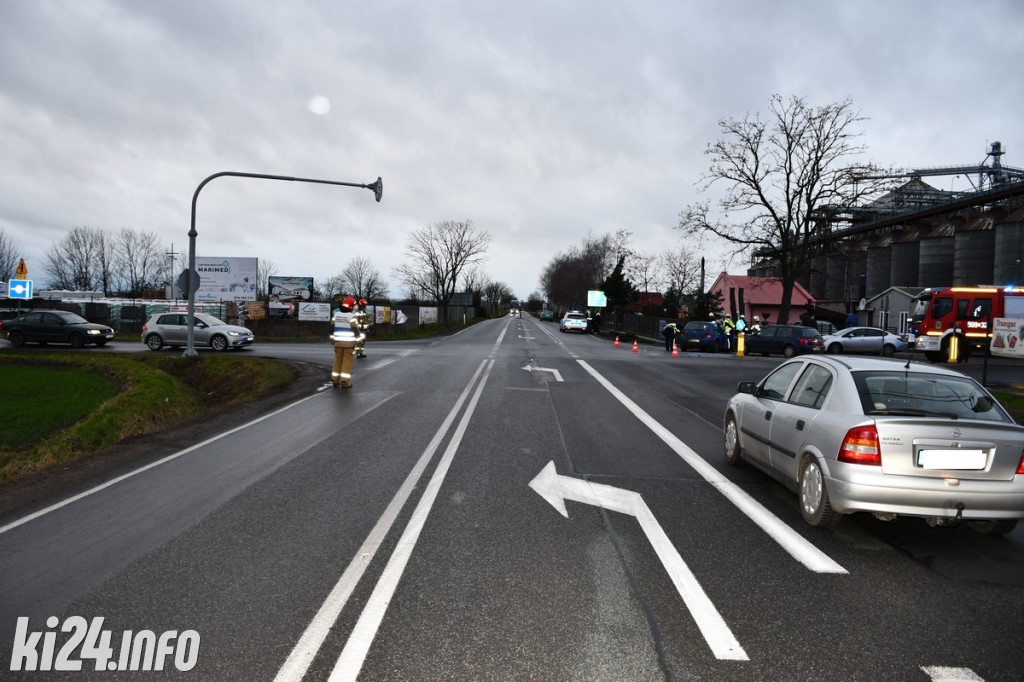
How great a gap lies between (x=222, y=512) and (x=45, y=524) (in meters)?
1.37

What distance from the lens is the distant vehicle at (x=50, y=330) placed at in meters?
26.1

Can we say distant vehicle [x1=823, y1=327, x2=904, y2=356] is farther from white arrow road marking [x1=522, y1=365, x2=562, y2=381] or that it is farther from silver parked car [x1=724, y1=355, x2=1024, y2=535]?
silver parked car [x1=724, y1=355, x2=1024, y2=535]

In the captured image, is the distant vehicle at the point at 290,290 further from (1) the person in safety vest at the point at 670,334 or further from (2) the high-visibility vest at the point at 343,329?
(2) the high-visibility vest at the point at 343,329

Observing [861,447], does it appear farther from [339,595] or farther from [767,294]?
[767,294]

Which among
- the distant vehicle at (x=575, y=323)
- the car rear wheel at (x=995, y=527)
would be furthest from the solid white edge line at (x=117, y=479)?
the distant vehicle at (x=575, y=323)

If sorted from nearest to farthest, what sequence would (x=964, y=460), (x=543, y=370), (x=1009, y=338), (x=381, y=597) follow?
(x=381, y=597)
(x=964, y=460)
(x=1009, y=338)
(x=543, y=370)

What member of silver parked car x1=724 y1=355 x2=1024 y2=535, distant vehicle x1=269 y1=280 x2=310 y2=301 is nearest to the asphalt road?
silver parked car x1=724 y1=355 x2=1024 y2=535

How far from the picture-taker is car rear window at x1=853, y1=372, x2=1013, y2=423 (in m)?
5.15

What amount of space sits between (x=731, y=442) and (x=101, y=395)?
14.7 meters

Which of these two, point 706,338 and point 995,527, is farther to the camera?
point 706,338

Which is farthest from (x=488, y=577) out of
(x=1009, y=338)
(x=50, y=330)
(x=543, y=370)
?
(x=50, y=330)

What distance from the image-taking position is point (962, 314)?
90.1 ft

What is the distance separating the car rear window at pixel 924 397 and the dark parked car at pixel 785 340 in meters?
25.5

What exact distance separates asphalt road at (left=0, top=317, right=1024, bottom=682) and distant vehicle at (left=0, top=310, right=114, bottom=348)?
875 inches
